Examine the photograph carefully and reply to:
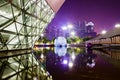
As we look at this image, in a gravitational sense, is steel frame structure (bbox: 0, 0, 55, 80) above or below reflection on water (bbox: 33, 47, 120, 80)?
above

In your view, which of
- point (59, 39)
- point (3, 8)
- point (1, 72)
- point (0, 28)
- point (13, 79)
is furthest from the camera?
point (59, 39)

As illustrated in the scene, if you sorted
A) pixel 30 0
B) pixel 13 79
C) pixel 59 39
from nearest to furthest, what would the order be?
pixel 13 79
pixel 30 0
pixel 59 39

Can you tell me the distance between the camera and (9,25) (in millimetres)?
16500

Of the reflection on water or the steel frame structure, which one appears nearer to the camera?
the reflection on water

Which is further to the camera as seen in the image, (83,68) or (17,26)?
(17,26)

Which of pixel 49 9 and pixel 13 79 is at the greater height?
pixel 49 9

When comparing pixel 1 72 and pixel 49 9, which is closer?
pixel 1 72

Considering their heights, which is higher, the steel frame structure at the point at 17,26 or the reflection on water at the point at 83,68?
the steel frame structure at the point at 17,26

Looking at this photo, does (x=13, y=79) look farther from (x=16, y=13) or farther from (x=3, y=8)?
(x=16, y=13)

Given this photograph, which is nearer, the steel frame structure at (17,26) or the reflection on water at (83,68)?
the reflection on water at (83,68)

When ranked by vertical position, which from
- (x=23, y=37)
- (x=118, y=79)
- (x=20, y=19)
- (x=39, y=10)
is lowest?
(x=118, y=79)

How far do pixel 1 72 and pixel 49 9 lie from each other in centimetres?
1506

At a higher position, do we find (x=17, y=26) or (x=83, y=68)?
(x=17, y=26)

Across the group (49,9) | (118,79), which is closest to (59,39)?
(49,9)
